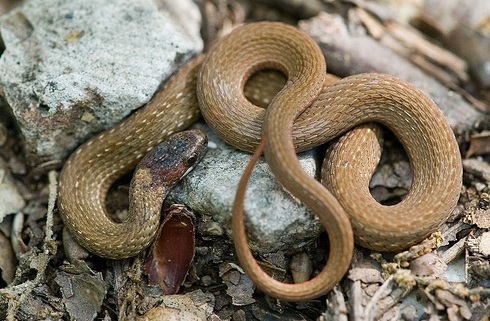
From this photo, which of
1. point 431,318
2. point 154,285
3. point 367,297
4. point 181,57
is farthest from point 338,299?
point 181,57

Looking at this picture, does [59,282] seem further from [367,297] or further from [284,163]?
[367,297]

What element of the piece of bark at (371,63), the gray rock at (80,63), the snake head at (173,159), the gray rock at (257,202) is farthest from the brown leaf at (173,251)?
the piece of bark at (371,63)

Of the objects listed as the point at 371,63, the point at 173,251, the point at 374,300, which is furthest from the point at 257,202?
the point at 371,63

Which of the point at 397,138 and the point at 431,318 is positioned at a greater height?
the point at 397,138

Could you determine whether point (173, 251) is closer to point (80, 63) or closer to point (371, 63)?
point (80, 63)

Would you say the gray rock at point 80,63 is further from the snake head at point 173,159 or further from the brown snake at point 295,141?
the snake head at point 173,159

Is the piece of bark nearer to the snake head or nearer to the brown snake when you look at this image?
the brown snake

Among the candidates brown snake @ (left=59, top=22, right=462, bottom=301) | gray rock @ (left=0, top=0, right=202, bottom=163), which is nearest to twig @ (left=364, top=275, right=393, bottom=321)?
brown snake @ (left=59, top=22, right=462, bottom=301)
